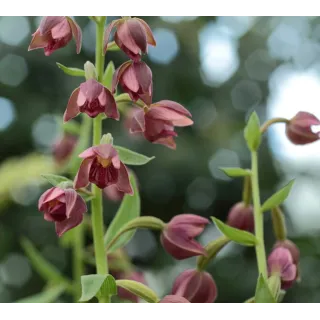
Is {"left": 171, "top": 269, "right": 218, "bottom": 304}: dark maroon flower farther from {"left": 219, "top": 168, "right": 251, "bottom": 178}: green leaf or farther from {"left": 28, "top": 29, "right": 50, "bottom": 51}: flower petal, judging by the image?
{"left": 28, "top": 29, "right": 50, "bottom": 51}: flower petal

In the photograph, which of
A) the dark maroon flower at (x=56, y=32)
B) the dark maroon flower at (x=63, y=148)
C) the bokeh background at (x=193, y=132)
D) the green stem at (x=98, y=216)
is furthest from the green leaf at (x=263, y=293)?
the bokeh background at (x=193, y=132)

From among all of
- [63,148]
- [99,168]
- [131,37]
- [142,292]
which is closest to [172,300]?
A: [142,292]

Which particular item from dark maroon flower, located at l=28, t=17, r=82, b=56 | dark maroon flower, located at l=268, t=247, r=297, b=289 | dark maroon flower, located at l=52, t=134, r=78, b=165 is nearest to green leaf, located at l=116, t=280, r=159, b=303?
dark maroon flower, located at l=268, t=247, r=297, b=289

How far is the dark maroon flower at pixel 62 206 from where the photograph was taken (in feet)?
2.04

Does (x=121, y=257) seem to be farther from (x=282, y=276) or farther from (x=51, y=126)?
(x=51, y=126)

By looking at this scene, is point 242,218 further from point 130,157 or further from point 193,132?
point 193,132

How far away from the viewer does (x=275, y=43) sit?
15.1ft

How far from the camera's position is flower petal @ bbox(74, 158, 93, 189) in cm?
62

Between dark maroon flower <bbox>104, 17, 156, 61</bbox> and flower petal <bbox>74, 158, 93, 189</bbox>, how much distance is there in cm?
10

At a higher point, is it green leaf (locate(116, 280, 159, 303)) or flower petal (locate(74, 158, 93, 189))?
flower petal (locate(74, 158, 93, 189))

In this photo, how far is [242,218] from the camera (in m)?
0.77

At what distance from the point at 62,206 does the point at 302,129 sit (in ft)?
0.95

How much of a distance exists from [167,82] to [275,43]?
0.83m

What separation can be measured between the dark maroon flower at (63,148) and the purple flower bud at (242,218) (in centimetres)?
47
